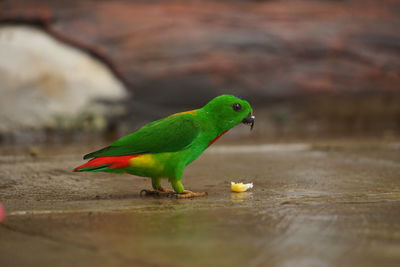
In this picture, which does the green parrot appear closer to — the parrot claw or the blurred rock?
the parrot claw

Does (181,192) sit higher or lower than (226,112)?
lower

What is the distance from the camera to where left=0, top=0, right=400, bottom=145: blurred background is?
19.3 ft

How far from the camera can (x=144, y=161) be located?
2371 millimetres

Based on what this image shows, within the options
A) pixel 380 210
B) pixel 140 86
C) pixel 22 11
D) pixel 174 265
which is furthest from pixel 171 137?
pixel 22 11

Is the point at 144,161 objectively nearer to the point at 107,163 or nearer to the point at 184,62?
the point at 107,163

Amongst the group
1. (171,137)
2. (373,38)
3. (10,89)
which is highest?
(373,38)

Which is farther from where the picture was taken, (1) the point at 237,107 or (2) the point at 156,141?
(1) the point at 237,107

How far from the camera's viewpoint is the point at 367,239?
1556 mm

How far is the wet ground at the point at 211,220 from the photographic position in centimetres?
142

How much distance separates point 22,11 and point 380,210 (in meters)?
4.90

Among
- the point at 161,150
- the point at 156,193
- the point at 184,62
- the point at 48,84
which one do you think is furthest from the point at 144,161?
the point at 48,84

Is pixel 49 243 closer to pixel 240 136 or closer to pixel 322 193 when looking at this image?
pixel 322 193

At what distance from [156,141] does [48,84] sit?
3.89 meters

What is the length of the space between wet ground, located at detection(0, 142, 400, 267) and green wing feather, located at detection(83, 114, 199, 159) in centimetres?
21
